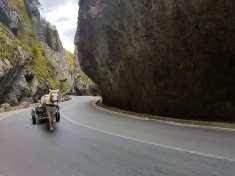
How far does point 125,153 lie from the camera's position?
1098 cm

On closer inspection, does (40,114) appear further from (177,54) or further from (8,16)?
(8,16)

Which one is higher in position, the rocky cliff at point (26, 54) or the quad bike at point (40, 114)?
the rocky cliff at point (26, 54)

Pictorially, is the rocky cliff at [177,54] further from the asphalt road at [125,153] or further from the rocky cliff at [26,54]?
the rocky cliff at [26,54]

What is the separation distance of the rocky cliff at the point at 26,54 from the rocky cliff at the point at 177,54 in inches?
877

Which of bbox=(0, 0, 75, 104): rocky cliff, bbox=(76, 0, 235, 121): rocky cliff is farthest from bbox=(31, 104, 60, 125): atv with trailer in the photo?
bbox=(0, 0, 75, 104): rocky cliff

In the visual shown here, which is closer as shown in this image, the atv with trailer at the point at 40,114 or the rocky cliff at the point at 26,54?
the atv with trailer at the point at 40,114

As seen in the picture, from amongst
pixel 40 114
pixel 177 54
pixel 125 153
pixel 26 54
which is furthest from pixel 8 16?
pixel 125 153

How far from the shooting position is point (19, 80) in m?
59.8

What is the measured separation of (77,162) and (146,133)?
5408 millimetres

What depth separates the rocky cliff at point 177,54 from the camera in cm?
1827

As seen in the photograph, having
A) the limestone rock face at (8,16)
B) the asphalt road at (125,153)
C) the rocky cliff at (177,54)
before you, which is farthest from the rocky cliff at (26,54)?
the asphalt road at (125,153)

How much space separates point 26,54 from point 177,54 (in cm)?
4204

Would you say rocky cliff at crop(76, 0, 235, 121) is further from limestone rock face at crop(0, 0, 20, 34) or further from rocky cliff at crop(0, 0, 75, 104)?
limestone rock face at crop(0, 0, 20, 34)

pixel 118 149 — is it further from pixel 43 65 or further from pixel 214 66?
pixel 43 65
